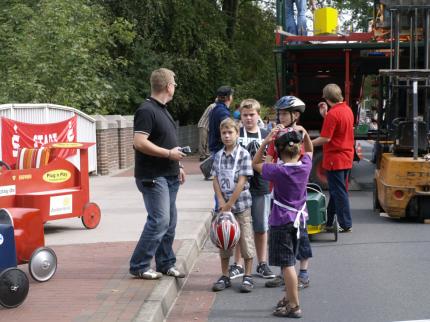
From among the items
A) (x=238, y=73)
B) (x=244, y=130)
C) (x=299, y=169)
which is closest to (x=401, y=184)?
(x=244, y=130)

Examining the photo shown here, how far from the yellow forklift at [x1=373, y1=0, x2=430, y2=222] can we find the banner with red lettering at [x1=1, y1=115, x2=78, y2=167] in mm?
5023

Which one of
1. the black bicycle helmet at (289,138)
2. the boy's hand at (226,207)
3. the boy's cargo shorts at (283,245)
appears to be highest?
the black bicycle helmet at (289,138)

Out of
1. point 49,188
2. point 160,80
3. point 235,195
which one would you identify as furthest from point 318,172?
point 160,80

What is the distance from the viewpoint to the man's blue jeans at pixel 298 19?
15656 millimetres

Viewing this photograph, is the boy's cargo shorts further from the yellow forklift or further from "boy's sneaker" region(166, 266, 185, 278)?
the yellow forklift

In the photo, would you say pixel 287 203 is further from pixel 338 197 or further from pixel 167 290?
pixel 338 197

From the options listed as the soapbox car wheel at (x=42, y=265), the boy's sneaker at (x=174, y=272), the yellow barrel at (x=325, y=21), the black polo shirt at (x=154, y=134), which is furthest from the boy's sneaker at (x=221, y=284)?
the yellow barrel at (x=325, y=21)

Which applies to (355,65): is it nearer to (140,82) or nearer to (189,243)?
(189,243)

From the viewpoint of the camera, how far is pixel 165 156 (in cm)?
698

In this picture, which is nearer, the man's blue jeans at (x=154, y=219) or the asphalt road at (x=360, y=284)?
the asphalt road at (x=360, y=284)

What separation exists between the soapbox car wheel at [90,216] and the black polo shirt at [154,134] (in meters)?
3.24

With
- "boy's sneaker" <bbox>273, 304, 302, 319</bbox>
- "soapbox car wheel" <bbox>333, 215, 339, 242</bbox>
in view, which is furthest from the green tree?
"boy's sneaker" <bbox>273, 304, 302, 319</bbox>

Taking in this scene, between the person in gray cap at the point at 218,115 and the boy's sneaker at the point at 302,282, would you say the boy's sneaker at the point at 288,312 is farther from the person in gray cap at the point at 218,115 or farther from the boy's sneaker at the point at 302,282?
the person in gray cap at the point at 218,115

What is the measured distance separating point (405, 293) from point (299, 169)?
1.68 meters
